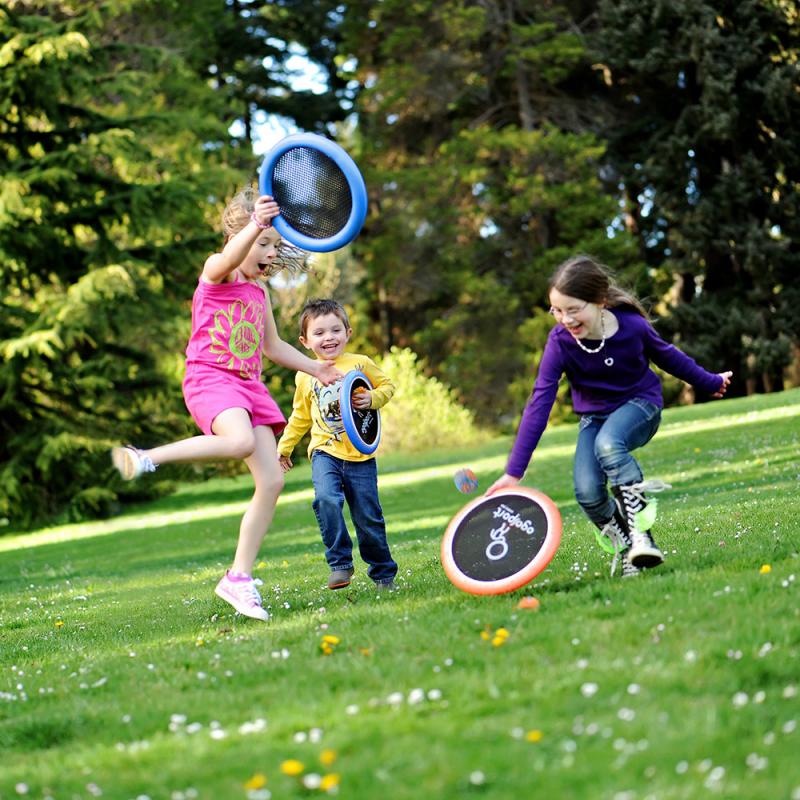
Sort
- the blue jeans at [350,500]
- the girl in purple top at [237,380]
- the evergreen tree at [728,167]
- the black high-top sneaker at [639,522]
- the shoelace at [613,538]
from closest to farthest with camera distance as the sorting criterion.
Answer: the black high-top sneaker at [639,522]
the girl in purple top at [237,380]
the shoelace at [613,538]
the blue jeans at [350,500]
the evergreen tree at [728,167]

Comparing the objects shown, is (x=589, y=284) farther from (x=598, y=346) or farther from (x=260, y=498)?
(x=260, y=498)

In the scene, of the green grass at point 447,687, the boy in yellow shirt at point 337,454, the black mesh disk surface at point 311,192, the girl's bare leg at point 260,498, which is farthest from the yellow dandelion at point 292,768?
the black mesh disk surface at point 311,192

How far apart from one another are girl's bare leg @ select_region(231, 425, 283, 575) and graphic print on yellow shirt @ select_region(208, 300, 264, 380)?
41 cm

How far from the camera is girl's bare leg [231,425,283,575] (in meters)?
6.71

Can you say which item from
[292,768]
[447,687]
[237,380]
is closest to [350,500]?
[237,380]

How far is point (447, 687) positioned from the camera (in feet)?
14.5

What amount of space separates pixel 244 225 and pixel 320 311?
0.91 metres

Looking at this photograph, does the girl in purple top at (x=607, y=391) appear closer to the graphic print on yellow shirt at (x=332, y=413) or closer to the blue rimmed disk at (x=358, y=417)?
the blue rimmed disk at (x=358, y=417)

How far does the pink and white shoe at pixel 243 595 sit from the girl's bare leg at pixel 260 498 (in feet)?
0.20

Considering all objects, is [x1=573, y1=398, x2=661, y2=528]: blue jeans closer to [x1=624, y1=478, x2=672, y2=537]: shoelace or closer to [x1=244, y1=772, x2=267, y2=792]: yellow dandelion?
[x1=624, y1=478, x2=672, y2=537]: shoelace

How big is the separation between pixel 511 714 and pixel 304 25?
136 feet

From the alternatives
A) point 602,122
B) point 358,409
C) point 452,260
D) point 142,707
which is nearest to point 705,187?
point 602,122

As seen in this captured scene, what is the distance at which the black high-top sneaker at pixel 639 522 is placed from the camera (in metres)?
6.14

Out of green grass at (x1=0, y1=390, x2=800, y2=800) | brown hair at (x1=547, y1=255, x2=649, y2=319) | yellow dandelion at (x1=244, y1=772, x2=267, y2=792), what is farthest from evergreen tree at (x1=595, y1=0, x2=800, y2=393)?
yellow dandelion at (x1=244, y1=772, x2=267, y2=792)
